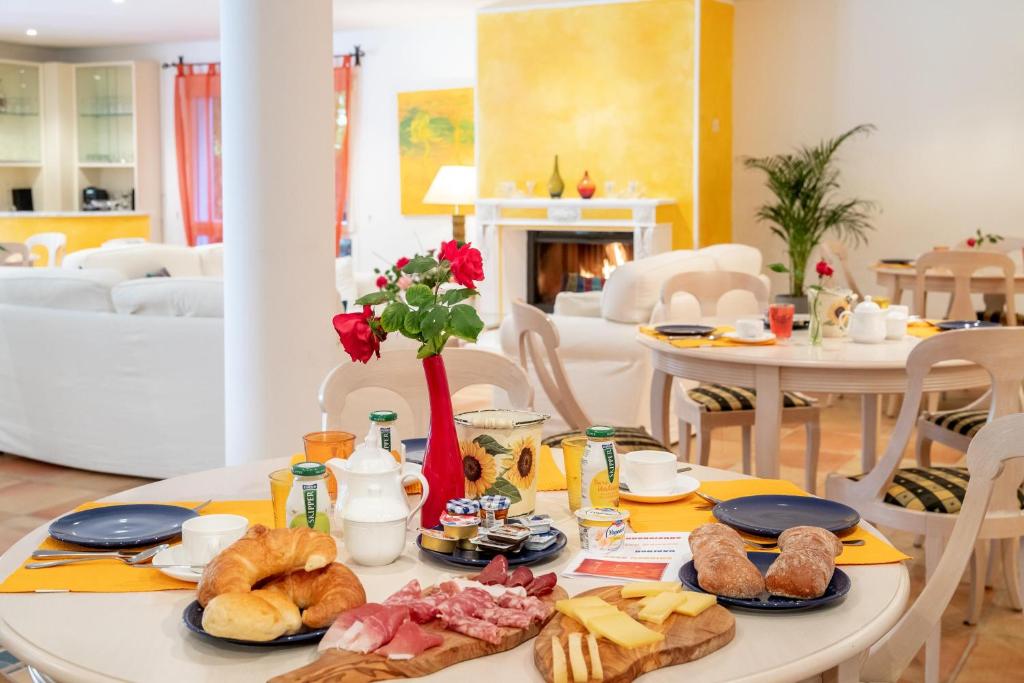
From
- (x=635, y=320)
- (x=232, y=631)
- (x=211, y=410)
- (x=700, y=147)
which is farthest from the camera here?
A: (x=700, y=147)

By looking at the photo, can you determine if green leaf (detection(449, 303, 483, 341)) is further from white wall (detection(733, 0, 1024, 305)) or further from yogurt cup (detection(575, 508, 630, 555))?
white wall (detection(733, 0, 1024, 305))

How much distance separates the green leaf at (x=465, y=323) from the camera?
1551mm

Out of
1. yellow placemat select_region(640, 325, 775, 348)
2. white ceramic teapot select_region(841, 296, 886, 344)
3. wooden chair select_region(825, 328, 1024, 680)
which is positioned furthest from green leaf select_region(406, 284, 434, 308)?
white ceramic teapot select_region(841, 296, 886, 344)

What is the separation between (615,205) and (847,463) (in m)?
3.89

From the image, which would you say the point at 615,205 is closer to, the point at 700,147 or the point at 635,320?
the point at 700,147

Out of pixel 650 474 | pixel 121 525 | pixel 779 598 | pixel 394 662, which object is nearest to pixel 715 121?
pixel 650 474

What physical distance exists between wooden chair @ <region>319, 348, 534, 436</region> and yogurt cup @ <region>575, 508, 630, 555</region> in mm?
872

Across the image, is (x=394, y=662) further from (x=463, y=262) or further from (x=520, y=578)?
(x=463, y=262)

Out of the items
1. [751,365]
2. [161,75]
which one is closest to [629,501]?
[751,365]

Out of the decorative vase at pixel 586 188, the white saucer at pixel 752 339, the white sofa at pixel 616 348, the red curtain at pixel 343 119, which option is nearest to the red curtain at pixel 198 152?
the red curtain at pixel 343 119

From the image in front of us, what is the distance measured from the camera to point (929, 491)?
2752 millimetres

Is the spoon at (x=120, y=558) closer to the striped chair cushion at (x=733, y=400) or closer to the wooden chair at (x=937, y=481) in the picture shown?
the wooden chair at (x=937, y=481)

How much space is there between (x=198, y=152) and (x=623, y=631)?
37.3 feet

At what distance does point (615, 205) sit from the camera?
8.68 m
